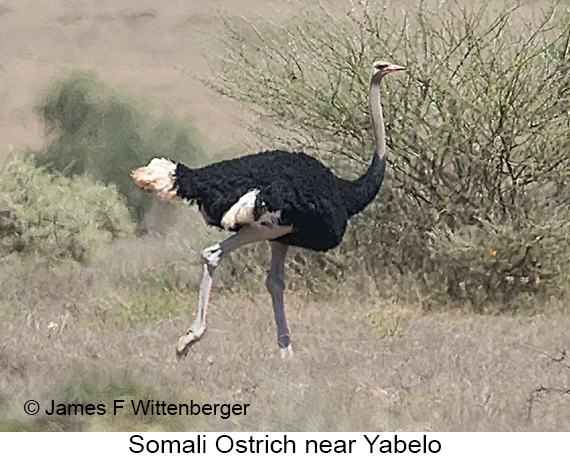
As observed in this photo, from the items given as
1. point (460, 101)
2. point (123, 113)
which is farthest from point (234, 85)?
point (123, 113)

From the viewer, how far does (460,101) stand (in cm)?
1086

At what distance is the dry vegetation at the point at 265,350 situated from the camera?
6.68 metres

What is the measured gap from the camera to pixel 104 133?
22.7 metres

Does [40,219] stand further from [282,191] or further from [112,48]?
[112,48]

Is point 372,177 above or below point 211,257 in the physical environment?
above

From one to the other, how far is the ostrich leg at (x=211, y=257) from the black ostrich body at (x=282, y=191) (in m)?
0.07

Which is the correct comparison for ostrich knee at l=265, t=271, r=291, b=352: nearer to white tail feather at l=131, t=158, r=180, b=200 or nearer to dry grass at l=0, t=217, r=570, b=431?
dry grass at l=0, t=217, r=570, b=431

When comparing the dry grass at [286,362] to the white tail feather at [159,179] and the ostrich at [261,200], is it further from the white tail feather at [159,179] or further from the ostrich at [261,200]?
the white tail feather at [159,179]

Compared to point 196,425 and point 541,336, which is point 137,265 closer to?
point 541,336

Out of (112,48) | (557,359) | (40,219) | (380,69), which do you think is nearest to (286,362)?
(557,359)

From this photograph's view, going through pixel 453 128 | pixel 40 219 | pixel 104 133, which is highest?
pixel 104 133

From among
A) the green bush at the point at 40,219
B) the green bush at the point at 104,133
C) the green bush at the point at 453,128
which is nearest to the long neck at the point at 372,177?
the green bush at the point at 453,128

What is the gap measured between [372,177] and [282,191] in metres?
0.90

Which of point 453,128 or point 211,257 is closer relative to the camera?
point 211,257
